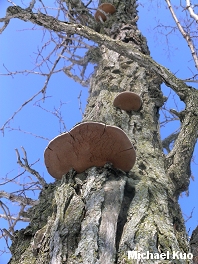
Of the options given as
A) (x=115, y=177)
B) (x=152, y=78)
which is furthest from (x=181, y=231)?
(x=152, y=78)

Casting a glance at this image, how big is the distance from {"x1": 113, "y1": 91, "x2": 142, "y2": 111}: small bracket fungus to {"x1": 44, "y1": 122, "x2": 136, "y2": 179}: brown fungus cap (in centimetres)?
105

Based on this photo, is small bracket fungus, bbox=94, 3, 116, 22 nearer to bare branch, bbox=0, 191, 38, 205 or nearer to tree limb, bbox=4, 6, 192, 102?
tree limb, bbox=4, 6, 192, 102

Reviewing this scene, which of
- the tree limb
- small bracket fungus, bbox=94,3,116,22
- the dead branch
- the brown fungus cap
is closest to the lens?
the brown fungus cap

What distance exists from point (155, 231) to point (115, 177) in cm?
56

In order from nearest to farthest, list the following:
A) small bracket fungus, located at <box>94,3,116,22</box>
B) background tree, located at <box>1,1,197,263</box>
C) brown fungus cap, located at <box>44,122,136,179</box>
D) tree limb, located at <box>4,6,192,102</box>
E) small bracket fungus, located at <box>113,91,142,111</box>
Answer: background tree, located at <box>1,1,197,263</box> < brown fungus cap, located at <box>44,122,136,179</box> < tree limb, located at <box>4,6,192,102</box> < small bracket fungus, located at <box>113,91,142,111</box> < small bracket fungus, located at <box>94,3,116,22</box>

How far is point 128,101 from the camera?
11.3 ft

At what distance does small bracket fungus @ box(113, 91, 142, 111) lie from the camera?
3391mm

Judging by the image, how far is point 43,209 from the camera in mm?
2676

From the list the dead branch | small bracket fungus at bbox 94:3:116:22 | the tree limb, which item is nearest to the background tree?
the tree limb

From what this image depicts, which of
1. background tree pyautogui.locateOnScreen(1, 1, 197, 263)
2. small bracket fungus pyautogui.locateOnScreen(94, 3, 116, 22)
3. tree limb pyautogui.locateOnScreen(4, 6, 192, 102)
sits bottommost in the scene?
background tree pyautogui.locateOnScreen(1, 1, 197, 263)

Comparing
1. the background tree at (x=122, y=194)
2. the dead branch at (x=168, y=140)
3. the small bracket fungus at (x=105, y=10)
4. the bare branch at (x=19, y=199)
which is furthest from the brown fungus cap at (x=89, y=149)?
the small bracket fungus at (x=105, y=10)

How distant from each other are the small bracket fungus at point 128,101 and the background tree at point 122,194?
0.22 ft

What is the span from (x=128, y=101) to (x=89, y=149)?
3.90 ft

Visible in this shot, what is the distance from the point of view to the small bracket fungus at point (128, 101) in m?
3.39
